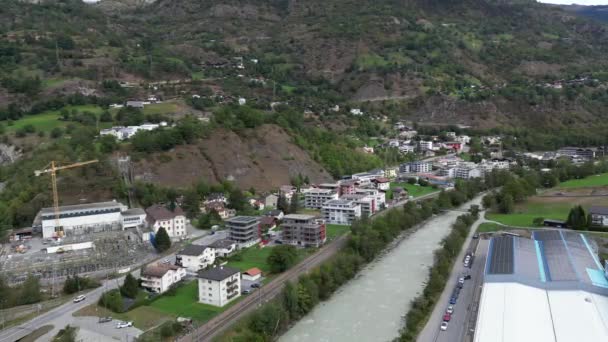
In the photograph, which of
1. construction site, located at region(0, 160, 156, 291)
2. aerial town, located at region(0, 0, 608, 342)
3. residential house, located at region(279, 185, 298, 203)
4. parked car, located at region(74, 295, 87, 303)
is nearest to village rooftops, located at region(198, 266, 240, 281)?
aerial town, located at region(0, 0, 608, 342)

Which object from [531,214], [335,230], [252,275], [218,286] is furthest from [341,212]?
[218,286]

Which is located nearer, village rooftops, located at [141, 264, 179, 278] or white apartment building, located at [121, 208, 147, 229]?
village rooftops, located at [141, 264, 179, 278]

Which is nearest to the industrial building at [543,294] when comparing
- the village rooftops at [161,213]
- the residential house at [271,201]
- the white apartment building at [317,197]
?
the white apartment building at [317,197]

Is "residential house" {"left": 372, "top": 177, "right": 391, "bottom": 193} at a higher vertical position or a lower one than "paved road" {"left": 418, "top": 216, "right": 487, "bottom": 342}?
higher

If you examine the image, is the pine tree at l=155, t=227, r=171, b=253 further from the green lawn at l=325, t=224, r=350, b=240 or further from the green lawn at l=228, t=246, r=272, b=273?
the green lawn at l=325, t=224, r=350, b=240

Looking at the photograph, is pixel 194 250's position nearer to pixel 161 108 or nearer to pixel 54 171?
pixel 54 171
